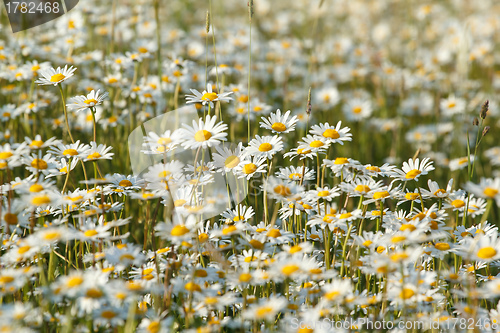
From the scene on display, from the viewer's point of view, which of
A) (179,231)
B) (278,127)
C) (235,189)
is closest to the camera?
(179,231)

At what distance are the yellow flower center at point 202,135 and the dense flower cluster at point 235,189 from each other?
19mm

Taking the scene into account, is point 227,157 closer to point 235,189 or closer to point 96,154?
point 235,189

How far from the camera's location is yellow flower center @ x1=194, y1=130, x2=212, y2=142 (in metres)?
2.19

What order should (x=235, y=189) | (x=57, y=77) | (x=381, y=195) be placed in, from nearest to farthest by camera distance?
1. (x=381, y=195)
2. (x=57, y=77)
3. (x=235, y=189)

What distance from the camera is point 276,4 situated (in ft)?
38.5

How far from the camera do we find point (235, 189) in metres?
2.79

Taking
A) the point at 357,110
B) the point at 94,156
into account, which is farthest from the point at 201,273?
the point at 357,110

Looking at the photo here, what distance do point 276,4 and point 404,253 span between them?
1093 cm

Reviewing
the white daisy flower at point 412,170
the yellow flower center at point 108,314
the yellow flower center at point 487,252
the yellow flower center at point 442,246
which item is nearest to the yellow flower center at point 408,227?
the yellow flower center at point 442,246

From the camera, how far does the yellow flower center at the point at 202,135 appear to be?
2.19 metres

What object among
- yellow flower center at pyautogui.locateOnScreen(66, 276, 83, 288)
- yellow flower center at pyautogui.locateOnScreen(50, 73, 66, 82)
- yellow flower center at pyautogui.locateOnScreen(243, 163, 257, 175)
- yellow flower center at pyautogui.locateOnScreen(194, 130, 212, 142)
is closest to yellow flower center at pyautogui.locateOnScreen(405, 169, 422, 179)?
yellow flower center at pyautogui.locateOnScreen(243, 163, 257, 175)

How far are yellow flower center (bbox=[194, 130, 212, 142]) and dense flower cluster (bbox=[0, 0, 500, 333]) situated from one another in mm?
19

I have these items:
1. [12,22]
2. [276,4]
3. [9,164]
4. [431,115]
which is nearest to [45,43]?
[12,22]

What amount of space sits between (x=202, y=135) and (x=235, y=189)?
26.2 inches
